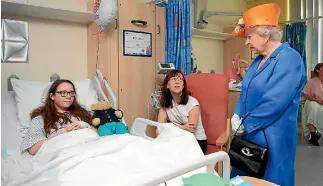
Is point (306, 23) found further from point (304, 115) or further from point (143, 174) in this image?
point (143, 174)

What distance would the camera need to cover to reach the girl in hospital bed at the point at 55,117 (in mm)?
1974

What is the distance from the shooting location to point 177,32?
3.18 metres

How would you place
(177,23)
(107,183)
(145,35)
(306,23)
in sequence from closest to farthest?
(107,183) < (145,35) < (177,23) < (306,23)

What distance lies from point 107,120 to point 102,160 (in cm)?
85

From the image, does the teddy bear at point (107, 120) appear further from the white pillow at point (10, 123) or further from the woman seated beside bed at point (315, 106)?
the woman seated beside bed at point (315, 106)

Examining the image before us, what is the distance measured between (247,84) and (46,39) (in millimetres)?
1894

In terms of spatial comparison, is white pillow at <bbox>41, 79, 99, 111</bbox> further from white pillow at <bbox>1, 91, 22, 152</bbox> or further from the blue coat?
the blue coat

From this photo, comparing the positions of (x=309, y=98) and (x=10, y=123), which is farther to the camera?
(x=309, y=98)

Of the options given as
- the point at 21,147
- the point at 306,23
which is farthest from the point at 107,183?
the point at 306,23

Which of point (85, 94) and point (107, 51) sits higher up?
point (107, 51)

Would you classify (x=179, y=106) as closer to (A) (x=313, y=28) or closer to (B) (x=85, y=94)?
(B) (x=85, y=94)

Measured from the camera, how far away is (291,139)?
6.03 ft

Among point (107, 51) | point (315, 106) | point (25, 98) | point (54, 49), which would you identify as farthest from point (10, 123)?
point (315, 106)

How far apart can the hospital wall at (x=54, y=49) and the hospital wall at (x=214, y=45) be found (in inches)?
80.6
